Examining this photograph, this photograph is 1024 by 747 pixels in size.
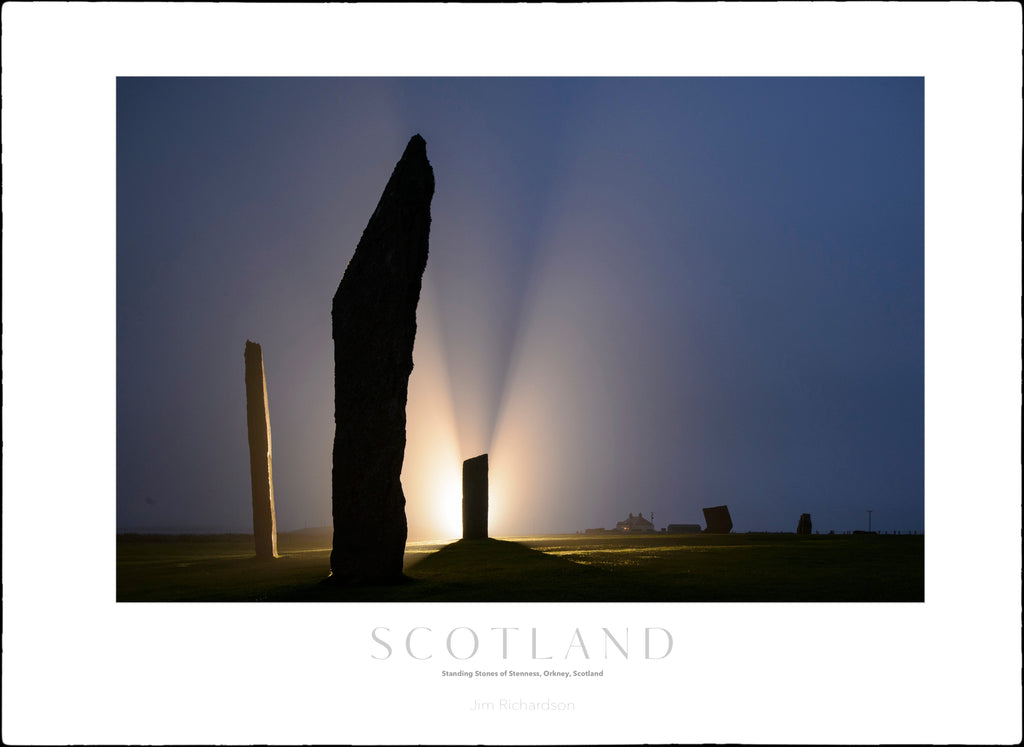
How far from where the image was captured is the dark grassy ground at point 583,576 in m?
7.30

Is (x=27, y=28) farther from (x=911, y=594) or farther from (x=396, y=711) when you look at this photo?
(x=911, y=594)

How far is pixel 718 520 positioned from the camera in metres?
18.7

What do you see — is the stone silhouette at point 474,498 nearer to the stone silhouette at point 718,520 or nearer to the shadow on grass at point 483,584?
the shadow on grass at point 483,584

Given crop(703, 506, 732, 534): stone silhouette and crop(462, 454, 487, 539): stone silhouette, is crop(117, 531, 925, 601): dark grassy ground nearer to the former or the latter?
crop(462, 454, 487, 539): stone silhouette

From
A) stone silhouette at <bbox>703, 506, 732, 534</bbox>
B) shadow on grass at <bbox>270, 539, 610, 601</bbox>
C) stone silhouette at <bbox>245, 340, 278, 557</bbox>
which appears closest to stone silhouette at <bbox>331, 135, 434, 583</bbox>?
shadow on grass at <bbox>270, 539, 610, 601</bbox>

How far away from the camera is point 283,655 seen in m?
6.58

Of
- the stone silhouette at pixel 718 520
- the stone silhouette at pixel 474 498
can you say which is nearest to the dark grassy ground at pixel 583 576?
the stone silhouette at pixel 474 498

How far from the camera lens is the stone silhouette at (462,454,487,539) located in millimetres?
15688

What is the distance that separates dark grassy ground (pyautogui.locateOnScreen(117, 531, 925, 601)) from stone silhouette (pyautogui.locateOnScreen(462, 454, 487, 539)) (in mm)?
3628

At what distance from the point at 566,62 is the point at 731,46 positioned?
169 cm

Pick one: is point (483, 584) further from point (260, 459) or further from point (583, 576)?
point (260, 459)

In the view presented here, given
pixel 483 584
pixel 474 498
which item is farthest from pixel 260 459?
pixel 483 584

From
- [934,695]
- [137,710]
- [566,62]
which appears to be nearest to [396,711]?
[137,710]

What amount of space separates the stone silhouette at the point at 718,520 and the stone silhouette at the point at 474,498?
623 cm
